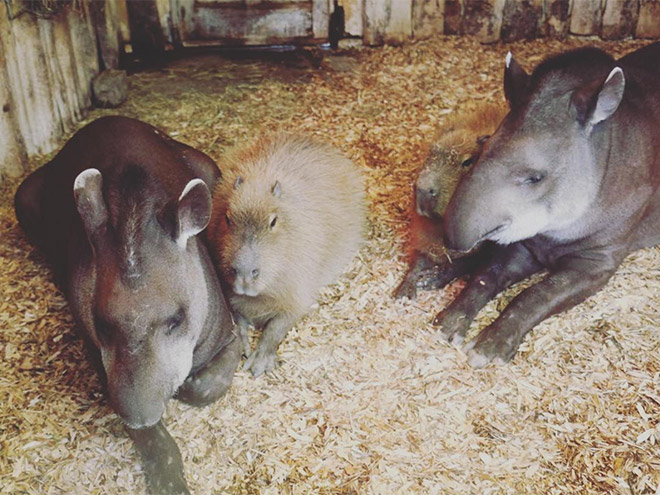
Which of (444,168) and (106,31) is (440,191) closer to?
(444,168)

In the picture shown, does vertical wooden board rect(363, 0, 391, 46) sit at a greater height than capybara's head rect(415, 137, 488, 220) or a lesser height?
greater

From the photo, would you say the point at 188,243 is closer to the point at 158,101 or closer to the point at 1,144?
the point at 1,144

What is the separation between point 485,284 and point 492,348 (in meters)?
0.53

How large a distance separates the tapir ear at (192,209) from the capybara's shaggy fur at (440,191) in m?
1.68

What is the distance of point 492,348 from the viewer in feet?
14.4

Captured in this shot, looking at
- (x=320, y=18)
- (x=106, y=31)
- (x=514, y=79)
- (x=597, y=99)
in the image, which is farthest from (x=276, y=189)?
(x=320, y=18)

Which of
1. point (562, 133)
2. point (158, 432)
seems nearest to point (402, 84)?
point (562, 133)

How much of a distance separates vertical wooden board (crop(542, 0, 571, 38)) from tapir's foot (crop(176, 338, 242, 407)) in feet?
17.4

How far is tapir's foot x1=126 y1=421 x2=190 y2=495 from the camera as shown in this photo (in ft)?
12.1

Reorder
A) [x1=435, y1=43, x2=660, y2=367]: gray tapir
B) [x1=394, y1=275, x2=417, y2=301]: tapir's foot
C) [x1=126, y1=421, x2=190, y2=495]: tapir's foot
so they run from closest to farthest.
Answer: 1. [x1=126, y1=421, x2=190, y2=495]: tapir's foot
2. [x1=435, y1=43, x2=660, y2=367]: gray tapir
3. [x1=394, y1=275, x2=417, y2=301]: tapir's foot

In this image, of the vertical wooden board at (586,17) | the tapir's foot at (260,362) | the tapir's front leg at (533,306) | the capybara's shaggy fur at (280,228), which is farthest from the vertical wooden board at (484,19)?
the tapir's foot at (260,362)

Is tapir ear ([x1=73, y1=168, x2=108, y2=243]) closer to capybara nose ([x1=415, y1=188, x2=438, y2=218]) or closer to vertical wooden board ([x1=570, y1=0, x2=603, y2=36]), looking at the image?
capybara nose ([x1=415, y1=188, x2=438, y2=218])

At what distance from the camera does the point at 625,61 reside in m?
4.96

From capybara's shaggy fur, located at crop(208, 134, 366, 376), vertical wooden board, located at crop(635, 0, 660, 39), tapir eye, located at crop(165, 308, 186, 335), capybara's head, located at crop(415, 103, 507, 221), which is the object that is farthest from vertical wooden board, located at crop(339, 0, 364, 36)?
tapir eye, located at crop(165, 308, 186, 335)
